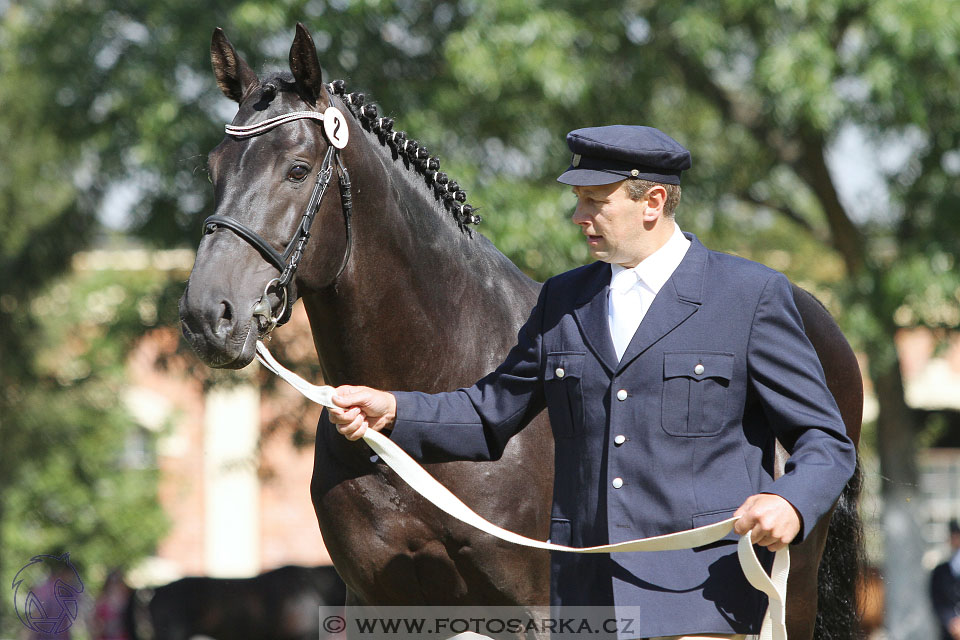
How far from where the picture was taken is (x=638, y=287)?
295 centimetres

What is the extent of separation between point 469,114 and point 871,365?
156 inches

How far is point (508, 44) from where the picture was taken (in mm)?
8836

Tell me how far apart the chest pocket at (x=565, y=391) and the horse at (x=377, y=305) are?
617 mm

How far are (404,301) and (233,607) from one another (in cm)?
780

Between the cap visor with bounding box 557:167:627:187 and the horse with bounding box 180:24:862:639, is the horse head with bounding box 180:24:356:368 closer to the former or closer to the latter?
the horse with bounding box 180:24:862:639

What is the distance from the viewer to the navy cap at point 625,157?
288 cm

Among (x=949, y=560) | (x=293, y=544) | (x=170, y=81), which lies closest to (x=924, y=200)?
Answer: (x=949, y=560)

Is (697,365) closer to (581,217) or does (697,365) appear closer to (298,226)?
(581,217)

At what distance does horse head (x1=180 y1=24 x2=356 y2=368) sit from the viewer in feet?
10.2

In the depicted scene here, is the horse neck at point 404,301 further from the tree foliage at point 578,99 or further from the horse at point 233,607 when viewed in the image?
the horse at point 233,607

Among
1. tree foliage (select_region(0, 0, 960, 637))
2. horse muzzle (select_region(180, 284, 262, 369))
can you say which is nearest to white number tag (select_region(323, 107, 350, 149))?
horse muzzle (select_region(180, 284, 262, 369))
